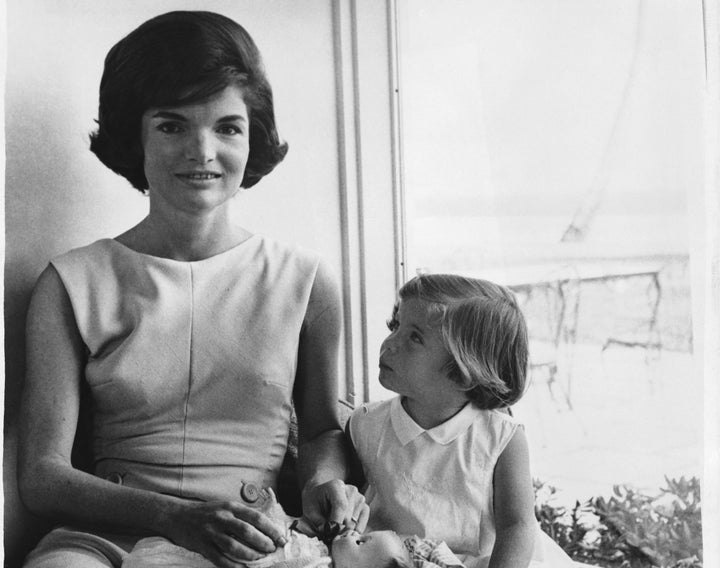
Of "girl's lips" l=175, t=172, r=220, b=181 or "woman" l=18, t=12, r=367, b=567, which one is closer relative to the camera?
"woman" l=18, t=12, r=367, b=567

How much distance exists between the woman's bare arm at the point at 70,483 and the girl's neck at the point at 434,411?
0.41m

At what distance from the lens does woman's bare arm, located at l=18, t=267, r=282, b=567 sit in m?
1.59

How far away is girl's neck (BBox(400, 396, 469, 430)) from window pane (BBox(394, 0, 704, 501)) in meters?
0.50

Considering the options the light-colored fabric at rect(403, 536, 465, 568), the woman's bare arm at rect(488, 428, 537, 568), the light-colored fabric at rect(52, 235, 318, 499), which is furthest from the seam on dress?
the woman's bare arm at rect(488, 428, 537, 568)

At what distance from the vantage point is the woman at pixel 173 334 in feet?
5.72

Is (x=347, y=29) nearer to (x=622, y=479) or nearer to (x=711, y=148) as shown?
(x=711, y=148)

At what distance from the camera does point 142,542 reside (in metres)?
1.68

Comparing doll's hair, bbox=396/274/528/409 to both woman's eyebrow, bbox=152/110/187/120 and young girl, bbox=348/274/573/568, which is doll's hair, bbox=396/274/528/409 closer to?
young girl, bbox=348/274/573/568

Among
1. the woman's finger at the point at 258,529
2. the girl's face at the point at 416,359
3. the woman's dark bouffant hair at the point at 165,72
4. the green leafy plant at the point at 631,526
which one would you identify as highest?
the woman's dark bouffant hair at the point at 165,72

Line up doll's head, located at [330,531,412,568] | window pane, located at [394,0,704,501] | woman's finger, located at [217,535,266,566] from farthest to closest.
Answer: window pane, located at [394,0,704,501], doll's head, located at [330,531,412,568], woman's finger, located at [217,535,266,566]

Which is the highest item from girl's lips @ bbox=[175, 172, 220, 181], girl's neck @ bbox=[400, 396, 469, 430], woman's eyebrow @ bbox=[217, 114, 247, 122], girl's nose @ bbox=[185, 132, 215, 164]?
woman's eyebrow @ bbox=[217, 114, 247, 122]

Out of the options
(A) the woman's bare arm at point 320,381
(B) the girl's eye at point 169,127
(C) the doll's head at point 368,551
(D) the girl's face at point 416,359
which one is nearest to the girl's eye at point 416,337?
(D) the girl's face at point 416,359

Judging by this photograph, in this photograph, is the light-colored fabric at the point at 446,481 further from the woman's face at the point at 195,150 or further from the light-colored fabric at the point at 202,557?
the woman's face at the point at 195,150

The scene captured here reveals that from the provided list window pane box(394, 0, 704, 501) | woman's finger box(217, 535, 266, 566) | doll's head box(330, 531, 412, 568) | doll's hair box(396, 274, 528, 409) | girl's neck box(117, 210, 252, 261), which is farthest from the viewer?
window pane box(394, 0, 704, 501)
